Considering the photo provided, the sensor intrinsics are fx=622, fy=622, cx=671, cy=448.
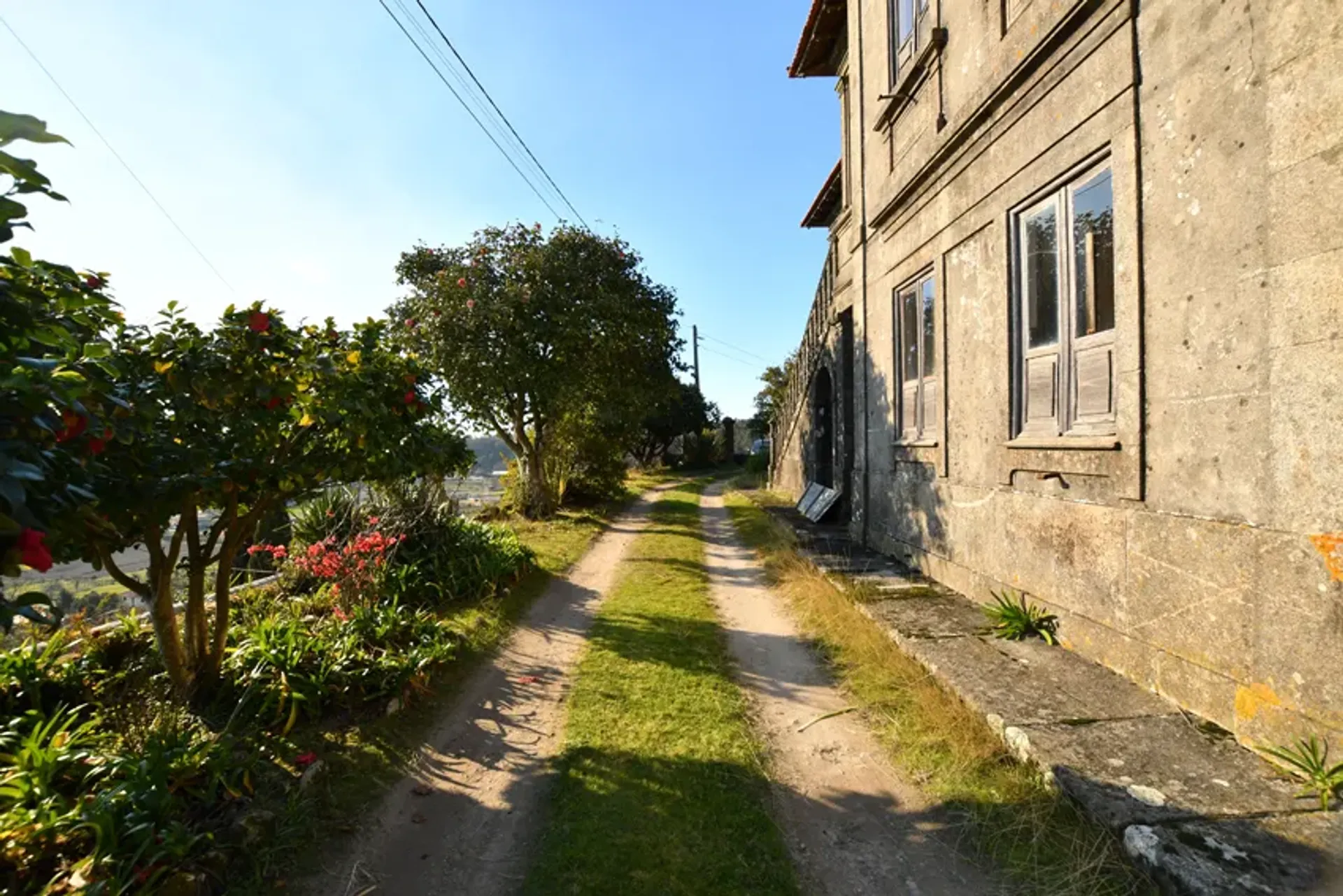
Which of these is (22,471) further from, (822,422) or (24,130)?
(822,422)

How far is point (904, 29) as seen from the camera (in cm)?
765

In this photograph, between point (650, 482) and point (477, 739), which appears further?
point (650, 482)

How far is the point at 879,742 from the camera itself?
12.3 ft

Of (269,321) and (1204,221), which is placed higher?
(1204,221)

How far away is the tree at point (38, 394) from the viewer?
154 centimetres

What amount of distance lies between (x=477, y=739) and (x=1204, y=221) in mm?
5170

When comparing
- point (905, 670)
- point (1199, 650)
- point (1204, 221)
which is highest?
point (1204, 221)

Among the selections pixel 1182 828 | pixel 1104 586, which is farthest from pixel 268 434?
pixel 1104 586

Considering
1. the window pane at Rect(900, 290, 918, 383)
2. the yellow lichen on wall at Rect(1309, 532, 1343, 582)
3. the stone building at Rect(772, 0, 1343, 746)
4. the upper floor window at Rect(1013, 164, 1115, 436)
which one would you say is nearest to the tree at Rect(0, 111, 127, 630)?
the yellow lichen on wall at Rect(1309, 532, 1343, 582)

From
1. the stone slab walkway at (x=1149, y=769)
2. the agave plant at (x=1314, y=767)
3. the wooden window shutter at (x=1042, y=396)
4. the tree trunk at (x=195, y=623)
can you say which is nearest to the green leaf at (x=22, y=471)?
the tree trunk at (x=195, y=623)

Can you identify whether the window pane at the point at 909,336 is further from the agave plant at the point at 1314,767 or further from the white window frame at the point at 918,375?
the agave plant at the point at 1314,767

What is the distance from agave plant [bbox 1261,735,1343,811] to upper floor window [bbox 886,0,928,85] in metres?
7.30

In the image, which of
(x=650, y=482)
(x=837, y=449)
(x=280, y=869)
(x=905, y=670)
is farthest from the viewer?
(x=650, y=482)

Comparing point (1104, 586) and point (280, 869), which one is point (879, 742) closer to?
point (1104, 586)
